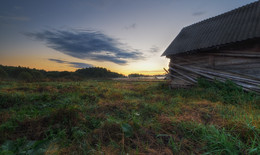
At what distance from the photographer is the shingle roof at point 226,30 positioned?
578cm

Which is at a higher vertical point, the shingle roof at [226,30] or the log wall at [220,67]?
the shingle roof at [226,30]

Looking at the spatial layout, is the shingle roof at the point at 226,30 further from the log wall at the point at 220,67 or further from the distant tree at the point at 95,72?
the distant tree at the point at 95,72

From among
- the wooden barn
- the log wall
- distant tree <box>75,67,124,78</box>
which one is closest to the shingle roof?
the wooden barn

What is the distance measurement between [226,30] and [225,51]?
133 cm

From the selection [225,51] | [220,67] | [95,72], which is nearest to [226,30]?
[225,51]

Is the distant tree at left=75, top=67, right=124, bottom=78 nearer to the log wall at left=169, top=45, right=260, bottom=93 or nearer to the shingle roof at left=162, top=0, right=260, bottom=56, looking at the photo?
the log wall at left=169, top=45, right=260, bottom=93

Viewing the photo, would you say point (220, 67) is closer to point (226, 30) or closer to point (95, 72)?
point (226, 30)

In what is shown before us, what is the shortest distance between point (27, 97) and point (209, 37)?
11120 mm

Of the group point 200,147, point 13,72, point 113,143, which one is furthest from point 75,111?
point 13,72

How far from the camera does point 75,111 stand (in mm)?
2902

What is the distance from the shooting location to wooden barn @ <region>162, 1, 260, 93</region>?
5778 millimetres

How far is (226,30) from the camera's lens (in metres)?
6.76

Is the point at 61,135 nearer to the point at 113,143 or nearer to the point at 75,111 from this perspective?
the point at 75,111

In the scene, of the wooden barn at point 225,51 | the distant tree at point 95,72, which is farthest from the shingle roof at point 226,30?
the distant tree at point 95,72
